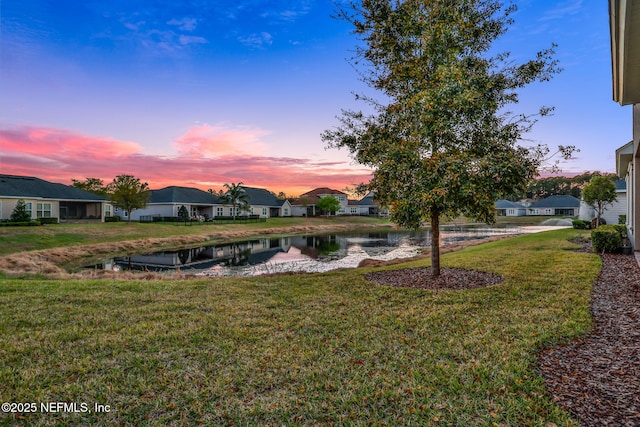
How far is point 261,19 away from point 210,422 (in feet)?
52.1

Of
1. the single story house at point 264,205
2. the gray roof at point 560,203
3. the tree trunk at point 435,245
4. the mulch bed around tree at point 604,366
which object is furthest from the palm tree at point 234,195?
the gray roof at point 560,203

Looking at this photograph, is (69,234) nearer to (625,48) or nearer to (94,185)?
(625,48)

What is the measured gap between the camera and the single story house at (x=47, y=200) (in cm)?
2855

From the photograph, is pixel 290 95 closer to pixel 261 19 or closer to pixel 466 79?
pixel 261 19

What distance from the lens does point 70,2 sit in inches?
472

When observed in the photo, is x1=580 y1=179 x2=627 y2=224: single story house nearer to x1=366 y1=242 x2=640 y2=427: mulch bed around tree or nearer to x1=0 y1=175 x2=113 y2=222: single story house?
x1=366 y1=242 x2=640 y2=427: mulch bed around tree

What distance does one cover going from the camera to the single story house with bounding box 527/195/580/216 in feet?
225

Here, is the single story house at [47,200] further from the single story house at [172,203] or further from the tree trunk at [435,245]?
the tree trunk at [435,245]

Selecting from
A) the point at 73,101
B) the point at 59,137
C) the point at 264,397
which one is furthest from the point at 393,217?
the point at 59,137

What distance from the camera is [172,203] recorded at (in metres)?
44.9

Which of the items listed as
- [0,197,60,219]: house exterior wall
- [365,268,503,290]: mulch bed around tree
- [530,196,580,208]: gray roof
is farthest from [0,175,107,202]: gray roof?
[530,196,580,208]: gray roof

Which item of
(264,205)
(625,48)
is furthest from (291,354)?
→ (264,205)

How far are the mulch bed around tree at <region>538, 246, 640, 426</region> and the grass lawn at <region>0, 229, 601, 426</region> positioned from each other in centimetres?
19

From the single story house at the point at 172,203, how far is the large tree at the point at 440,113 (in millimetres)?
39548
